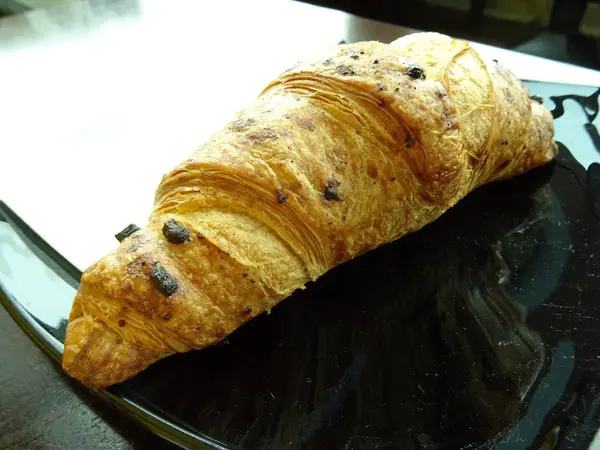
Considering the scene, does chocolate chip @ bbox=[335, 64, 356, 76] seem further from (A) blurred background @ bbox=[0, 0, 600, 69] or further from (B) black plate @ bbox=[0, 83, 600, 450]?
(A) blurred background @ bbox=[0, 0, 600, 69]

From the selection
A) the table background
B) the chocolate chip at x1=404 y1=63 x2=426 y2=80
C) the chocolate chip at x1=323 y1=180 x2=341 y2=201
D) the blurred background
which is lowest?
the blurred background

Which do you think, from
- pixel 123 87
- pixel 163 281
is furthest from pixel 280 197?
pixel 123 87

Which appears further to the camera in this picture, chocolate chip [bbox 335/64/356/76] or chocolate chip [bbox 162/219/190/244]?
chocolate chip [bbox 335/64/356/76]

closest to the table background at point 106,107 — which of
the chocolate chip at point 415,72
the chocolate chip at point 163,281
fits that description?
the chocolate chip at point 163,281

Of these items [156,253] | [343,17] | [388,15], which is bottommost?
[388,15]

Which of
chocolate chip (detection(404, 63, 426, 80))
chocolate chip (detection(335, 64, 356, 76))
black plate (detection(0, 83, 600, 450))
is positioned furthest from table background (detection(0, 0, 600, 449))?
chocolate chip (detection(404, 63, 426, 80))

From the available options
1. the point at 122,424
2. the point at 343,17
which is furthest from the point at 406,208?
the point at 343,17

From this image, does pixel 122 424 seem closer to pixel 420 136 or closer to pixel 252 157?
pixel 252 157

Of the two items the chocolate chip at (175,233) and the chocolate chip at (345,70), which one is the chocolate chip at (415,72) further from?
the chocolate chip at (175,233)
